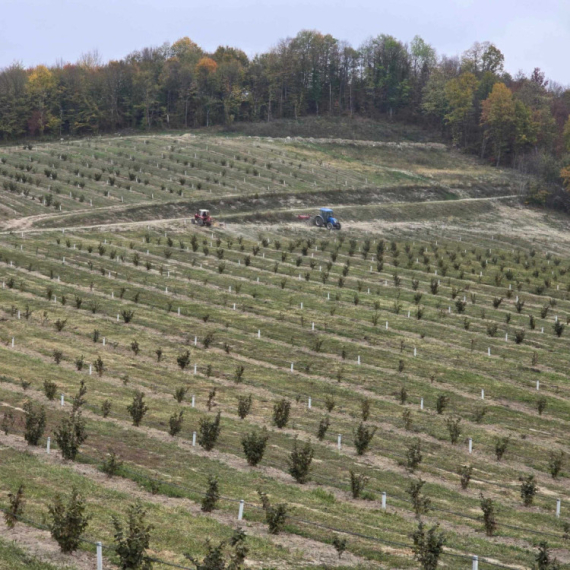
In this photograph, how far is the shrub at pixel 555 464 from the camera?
27.7 meters

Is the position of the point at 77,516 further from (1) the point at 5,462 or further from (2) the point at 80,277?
(2) the point at 80,277

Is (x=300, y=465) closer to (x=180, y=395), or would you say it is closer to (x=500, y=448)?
(x=180, y=395)

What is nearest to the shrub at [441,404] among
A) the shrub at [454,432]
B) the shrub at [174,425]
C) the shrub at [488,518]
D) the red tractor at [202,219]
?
the shrub at [454,432]

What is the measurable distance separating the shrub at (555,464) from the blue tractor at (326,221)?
173 feet

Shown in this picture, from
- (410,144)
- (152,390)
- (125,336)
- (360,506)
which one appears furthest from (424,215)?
(360,506)

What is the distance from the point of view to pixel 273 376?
122 ft

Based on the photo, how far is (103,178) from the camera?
89.6 m

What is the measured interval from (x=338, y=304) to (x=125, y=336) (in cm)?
1585

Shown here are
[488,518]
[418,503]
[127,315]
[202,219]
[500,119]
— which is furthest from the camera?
[500,119]

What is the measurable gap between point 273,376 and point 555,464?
13.8 m

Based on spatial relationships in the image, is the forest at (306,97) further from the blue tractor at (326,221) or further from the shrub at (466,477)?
the shrub at (466,477)

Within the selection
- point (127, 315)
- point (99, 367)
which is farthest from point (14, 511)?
point (127, 315)

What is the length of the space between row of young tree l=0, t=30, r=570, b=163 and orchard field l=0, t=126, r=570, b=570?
Result: 39160 millimetres

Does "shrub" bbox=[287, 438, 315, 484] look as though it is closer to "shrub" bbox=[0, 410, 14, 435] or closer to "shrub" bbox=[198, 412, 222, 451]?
"shrub" bbox=[198, 412, 222, 451]
